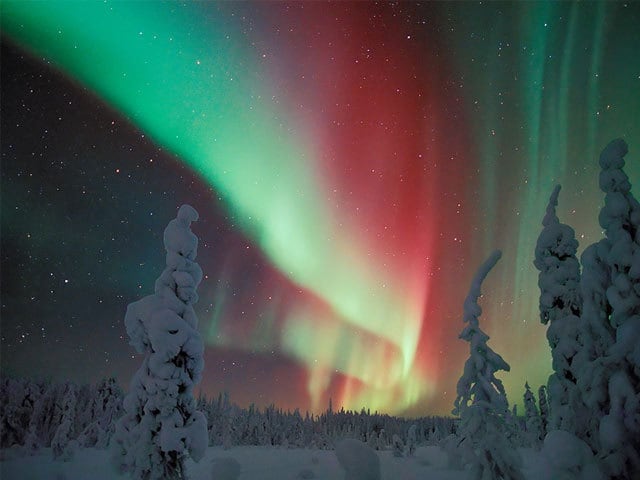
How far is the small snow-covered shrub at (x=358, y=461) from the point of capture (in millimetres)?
19344

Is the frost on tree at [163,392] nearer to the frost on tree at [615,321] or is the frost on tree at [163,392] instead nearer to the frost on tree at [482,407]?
the frost on tree at [482,407]

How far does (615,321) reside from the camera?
1210 centimetres

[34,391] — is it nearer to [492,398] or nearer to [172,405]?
[172,405]

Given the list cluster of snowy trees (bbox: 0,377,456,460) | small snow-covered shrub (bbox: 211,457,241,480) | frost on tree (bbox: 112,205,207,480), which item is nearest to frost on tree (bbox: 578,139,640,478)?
frost on tree (bbox: 112,205,207,480)

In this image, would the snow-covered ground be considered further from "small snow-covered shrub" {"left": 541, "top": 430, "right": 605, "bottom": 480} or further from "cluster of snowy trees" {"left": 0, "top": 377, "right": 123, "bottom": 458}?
"small snow-covered shrub" {"left": 541, "top": 430, "right": 605, "bottom": 480}

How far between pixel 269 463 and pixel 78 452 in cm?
1879

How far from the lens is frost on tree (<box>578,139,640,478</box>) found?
1120 cm

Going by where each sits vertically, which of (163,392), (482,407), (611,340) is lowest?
(163,392)

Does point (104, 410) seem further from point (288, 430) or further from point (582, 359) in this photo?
point (582, 359)

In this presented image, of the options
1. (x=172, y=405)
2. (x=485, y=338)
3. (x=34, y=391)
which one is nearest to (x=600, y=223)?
(x=485, y=338)

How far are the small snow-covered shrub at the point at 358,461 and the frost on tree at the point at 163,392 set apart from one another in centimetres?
829

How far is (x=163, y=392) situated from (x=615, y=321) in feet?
43.3

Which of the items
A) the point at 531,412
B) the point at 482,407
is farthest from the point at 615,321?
the point at 531,412

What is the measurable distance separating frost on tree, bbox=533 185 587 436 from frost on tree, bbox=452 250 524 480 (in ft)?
10.2
